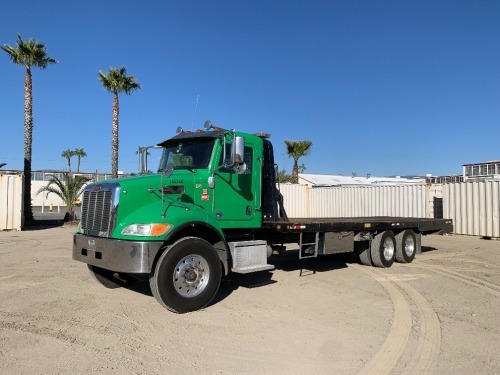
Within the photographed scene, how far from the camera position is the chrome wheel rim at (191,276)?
596cm

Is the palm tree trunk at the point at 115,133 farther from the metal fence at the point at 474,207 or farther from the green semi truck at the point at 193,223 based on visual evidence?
the green semi truck at the point at 193,223

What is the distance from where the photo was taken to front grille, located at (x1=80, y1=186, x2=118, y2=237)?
6043mm

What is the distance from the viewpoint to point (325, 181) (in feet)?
151

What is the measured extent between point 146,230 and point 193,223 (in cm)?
75

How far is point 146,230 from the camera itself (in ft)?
18.8

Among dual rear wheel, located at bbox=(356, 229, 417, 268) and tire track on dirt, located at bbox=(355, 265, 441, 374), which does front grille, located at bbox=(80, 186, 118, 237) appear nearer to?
tire track on dirt, located at bbox=(355, 265, 441, 374)

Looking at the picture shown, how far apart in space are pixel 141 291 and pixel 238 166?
2.77 m

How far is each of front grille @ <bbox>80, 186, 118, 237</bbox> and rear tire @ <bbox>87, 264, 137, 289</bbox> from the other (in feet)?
3.06

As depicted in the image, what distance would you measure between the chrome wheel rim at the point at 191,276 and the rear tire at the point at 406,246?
6.25 meters

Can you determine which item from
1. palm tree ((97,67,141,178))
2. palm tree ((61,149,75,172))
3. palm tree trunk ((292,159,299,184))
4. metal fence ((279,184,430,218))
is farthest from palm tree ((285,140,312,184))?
palm tree ((61,149,75,172))

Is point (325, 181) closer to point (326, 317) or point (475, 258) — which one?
point (475, 258)

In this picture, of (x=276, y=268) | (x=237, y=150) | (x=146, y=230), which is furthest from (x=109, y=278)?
(x=276, y=268)

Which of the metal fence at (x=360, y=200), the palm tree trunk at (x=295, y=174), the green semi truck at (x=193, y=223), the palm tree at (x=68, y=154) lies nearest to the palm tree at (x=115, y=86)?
the metal fence at (x=360, y=200)

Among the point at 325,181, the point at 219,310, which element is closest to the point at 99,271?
the point at 219,310
